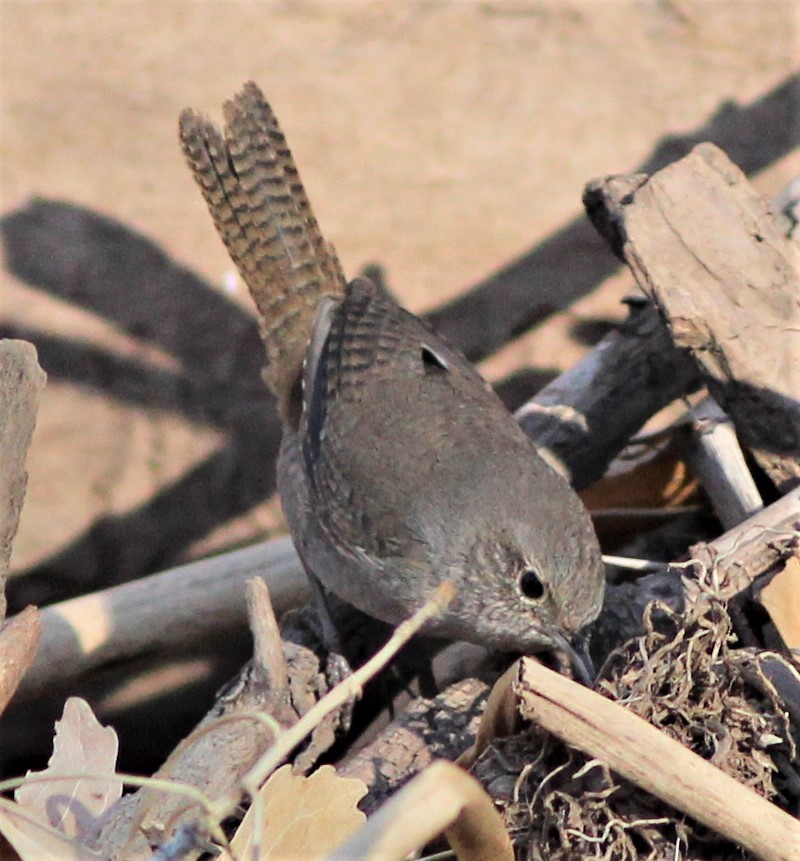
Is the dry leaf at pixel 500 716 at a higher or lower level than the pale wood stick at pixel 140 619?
higher

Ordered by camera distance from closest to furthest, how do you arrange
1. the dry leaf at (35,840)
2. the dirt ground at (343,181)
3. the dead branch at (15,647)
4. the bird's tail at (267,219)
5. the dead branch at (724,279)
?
the dry leaf at (35,840) → the dead branch at (15,647) → the dead branch at (724,279) → the bird's tail at (267,219) → the dirt ground at (343,181)

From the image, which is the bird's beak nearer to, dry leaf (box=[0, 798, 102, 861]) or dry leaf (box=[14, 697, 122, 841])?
dry leaf (box=[14, 697, 122, 841])

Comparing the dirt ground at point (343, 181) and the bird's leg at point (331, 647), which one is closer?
the bird's leg at point (331, 647)

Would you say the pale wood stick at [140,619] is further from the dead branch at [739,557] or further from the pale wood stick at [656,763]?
the pale wood stick at [656,763]

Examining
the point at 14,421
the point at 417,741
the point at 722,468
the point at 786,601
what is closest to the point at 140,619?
the point at 417,741

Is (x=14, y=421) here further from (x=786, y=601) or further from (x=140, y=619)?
(x=786, y=601)

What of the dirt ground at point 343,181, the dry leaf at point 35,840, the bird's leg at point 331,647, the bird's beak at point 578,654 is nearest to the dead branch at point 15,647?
the dry leaf at point 35,840
